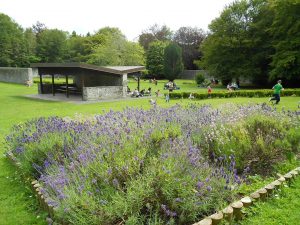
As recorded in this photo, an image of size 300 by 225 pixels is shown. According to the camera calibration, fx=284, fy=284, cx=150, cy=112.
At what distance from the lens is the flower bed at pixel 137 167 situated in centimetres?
322

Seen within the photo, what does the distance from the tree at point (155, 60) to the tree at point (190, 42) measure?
871 centimetres

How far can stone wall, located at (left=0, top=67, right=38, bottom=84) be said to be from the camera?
3434cm

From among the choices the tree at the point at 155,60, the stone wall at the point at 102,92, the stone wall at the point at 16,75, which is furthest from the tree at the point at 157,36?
the stone wall at the point at 102,92

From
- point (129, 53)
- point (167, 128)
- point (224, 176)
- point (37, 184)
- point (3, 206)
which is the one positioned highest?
point (129, 53)

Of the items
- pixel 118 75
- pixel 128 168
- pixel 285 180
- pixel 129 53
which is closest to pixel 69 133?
pixel 128 168

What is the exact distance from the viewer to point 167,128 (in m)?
5.48

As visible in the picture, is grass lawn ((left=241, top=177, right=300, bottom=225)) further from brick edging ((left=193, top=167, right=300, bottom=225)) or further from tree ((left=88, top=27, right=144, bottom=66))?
tree ((left=88, top=27, right=144, bottom=66))

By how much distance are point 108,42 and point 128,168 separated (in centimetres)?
4391

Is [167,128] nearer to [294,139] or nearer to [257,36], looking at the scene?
[294,139]

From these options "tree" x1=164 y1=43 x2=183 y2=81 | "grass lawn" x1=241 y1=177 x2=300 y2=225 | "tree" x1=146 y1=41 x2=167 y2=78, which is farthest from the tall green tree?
"grass lawn" x1=241 y1=177 x2=300 y2=225

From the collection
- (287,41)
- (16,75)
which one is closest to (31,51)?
(16,75)

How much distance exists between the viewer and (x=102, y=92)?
71.9ft

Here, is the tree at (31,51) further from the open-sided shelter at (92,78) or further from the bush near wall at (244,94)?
the bush near wall at (244,94)

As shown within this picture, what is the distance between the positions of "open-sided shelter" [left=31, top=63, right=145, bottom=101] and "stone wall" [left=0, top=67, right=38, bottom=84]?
9.52 metres
